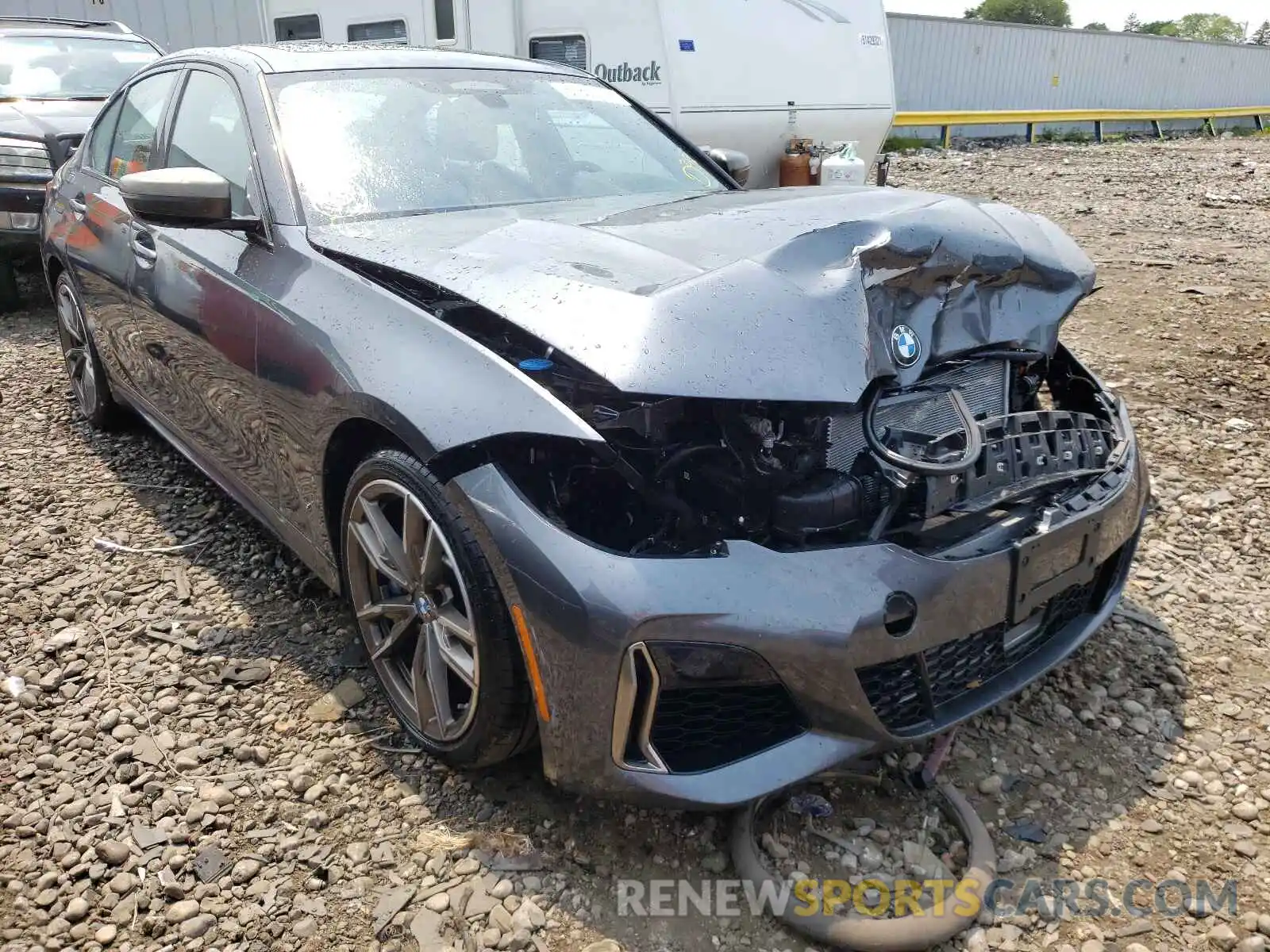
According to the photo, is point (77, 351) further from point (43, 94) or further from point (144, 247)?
point (43, 94)

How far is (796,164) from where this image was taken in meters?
7.64

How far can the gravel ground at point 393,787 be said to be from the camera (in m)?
1.94

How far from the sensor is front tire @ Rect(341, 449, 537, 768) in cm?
202

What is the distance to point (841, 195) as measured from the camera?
2699 mm

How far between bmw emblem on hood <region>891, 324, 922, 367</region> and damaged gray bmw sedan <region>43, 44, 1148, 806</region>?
0.04ft

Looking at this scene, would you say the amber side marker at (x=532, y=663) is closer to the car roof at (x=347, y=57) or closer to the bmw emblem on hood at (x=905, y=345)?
the bmw emblem on hood at (x=905, y=345)

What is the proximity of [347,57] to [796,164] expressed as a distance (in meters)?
5.07

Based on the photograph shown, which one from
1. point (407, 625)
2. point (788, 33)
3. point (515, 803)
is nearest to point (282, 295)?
point (407, 625)

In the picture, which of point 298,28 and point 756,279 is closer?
point 756,279

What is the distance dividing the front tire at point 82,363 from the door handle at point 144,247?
1.00m

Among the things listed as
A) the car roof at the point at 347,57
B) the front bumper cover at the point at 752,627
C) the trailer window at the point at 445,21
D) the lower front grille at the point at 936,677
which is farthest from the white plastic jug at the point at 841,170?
the front bumper cover at the point at 752,627

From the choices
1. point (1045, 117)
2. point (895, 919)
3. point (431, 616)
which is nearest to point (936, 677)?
point (895, 919)

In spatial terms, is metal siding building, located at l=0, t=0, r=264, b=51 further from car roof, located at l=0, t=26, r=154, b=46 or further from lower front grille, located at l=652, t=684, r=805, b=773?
lower front grille, located at l=652, t=684, r=805, b=773

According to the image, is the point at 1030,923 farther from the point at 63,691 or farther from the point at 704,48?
the point at 704,48
